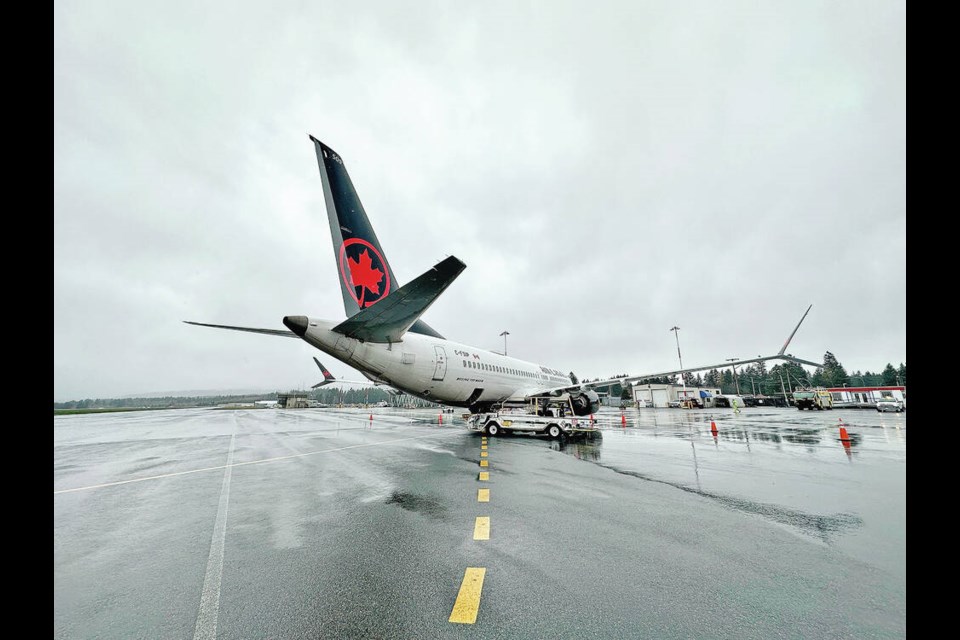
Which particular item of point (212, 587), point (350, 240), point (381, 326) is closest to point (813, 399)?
point (381, 326)

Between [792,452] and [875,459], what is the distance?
5.14 ft

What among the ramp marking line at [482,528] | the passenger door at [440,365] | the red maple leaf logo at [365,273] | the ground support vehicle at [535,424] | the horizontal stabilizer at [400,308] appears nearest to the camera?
the ramp marking line at [482,528]

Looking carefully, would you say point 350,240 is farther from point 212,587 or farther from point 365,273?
point 212,587

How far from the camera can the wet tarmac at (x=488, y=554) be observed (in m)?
2.60

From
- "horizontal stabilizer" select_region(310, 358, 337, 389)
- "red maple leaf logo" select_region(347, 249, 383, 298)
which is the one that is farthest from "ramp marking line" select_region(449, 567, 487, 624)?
"horizontal stabilizer" select_region(310, 358, 337, 389)

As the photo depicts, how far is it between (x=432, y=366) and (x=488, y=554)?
10236mm

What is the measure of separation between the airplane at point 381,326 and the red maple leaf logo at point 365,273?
0.11 feet

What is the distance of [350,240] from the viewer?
38.7 feet

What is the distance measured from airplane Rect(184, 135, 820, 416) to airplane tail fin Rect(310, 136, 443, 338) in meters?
0.03

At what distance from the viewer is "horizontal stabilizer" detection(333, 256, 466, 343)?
23.9 ft

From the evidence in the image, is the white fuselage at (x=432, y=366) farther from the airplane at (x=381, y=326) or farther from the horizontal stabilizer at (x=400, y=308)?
the horizontal stabilizer at (x=400, y=308)

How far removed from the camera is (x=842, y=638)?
7.92ft

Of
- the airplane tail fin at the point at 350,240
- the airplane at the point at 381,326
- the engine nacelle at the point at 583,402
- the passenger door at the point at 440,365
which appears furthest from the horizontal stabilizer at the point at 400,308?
the engine nacelle at the point at 583,402
